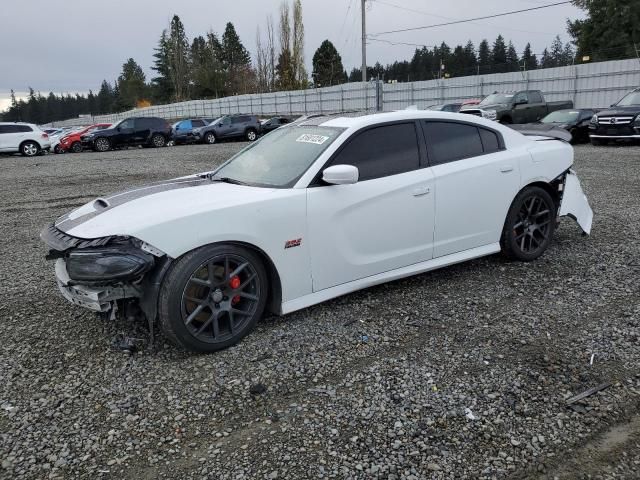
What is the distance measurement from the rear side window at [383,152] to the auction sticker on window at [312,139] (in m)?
0.21

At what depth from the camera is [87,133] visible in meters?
26.3

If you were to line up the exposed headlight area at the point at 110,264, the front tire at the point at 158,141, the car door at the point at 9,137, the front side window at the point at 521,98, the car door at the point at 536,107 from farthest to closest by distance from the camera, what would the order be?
the front tire at the point at 158,141
the car door at the point at 9,137
the car door at the point at 536,107
the front side window at the point at 521,98
the exposed headlight area at the point at 110,264

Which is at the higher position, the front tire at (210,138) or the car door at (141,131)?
the car door at (141,131)

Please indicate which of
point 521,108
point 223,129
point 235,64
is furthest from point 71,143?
point 235,64

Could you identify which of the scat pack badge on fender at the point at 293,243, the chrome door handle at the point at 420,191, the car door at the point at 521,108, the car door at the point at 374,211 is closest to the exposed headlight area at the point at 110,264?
the scat pack badge on fender at the point at 293,243

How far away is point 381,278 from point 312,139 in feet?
4.06

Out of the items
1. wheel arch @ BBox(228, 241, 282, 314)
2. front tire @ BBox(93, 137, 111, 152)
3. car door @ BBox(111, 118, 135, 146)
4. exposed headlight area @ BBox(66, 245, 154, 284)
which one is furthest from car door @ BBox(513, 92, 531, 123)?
exposed headlight area @ BBox(66, 245, 154, 284)

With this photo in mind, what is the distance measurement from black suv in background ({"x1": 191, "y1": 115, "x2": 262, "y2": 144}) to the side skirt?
2556 centimetres

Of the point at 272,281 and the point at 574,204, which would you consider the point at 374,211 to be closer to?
the point at 272,281

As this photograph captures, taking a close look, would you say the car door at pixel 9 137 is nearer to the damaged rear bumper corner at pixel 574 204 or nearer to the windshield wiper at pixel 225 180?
the windshield wiper at pixel 225 180

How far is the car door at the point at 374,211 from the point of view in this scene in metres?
3.81

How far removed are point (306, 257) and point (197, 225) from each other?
32.4 inches

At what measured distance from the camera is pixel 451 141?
4602mm

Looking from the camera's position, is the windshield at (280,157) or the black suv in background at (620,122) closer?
the windshield at (280,157)
